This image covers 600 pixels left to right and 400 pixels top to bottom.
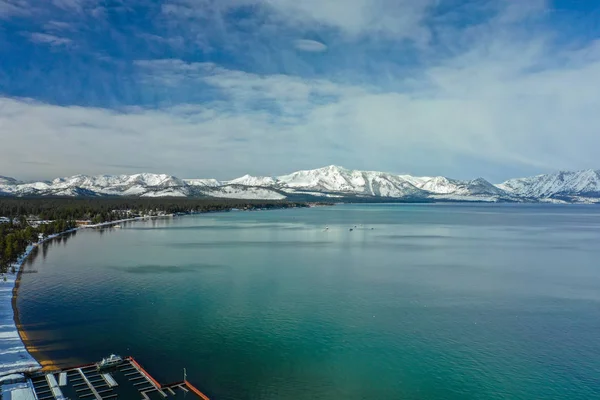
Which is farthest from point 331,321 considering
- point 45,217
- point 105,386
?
point 45,217

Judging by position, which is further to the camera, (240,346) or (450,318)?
(450,318)

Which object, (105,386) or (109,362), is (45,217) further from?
(105,386)

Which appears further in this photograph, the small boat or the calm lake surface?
the small boat

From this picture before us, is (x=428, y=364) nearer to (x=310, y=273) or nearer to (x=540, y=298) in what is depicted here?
(x=540, y=298)

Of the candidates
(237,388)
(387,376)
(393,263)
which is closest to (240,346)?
(237,388)

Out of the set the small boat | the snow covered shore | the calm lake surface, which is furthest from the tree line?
the small boat

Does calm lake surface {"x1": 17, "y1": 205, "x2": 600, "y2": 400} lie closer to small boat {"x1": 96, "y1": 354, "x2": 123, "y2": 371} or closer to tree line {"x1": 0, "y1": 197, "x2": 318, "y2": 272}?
small boat {"x1": 96, "y1": 354, "x2": 123, "y2": 371}

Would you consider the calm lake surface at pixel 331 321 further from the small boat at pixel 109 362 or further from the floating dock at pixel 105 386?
the small boat at pixel 109 362
